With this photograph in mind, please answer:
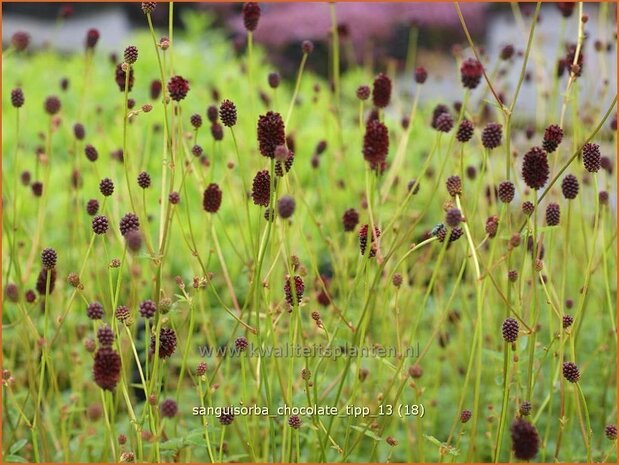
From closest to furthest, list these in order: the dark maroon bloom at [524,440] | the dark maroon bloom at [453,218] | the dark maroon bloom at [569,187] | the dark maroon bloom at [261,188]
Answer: the dark maroon bloom at [524,440] → the dark maroon bloom at [453,218] → the dark maroon bloom at [261,188] → the dark maroon bloom at [569,187]

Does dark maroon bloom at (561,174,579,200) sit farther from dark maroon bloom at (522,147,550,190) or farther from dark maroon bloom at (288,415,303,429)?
dark maroon bloom at (288,415,303,429)

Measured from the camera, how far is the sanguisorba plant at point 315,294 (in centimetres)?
99

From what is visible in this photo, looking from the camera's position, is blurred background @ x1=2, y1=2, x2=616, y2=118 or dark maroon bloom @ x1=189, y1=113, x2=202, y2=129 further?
blurred background @ x1=2, y1=2, x2=616, y2=118

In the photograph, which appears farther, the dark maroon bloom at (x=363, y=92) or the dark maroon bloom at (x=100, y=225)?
the dark maroon bloom at (x=363, y=92)

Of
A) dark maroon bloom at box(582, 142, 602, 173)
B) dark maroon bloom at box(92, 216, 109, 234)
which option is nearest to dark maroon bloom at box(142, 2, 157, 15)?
dark maroon bloom at box(92, 216, 109, 234)

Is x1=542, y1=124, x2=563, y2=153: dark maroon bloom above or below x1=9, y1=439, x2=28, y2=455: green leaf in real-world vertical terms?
above

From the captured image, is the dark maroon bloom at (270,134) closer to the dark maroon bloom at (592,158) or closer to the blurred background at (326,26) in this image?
the dark maroon bloom at (592,158)

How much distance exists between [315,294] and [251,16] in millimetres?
505

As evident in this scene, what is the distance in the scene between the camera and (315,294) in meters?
1.47

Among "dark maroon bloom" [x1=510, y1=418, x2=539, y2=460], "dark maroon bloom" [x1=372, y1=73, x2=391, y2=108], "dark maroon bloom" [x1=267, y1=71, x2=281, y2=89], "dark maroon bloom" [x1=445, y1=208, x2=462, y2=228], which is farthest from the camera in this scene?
"dark maroon bloom" [x1=267, y1=71, x2=281, y2=89]

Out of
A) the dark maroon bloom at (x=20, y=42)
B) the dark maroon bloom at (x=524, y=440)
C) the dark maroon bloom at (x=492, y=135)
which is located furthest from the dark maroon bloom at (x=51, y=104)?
the dark maroon bloom at (x=524, y=440)

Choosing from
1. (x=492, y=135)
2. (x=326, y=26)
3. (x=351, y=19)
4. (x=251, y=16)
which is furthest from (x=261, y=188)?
(x=351, y=19)

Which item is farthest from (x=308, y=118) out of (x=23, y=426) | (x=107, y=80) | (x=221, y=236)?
(x=23, y=426)

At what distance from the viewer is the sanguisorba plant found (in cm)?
99
